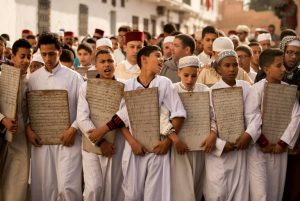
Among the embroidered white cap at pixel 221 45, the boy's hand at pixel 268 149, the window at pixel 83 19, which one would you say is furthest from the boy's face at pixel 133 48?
the window at pixel 83 19

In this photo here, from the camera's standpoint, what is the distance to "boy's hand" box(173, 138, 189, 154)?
5444mm

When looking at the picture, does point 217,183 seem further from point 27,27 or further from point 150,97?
point 27,27

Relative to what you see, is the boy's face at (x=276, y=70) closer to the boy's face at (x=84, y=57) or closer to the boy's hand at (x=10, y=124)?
the boy's hand at (x=10, y=124)

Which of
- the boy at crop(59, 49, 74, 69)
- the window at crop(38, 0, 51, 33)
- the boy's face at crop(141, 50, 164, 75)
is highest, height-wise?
the window at crop(38, 0, 51, 33)

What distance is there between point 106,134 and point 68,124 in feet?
1.34

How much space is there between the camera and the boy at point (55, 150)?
570cm

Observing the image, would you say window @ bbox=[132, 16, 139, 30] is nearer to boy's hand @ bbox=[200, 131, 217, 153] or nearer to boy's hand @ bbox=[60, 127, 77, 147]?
boy's hand @ bbox=[60, 127, 77, 147]

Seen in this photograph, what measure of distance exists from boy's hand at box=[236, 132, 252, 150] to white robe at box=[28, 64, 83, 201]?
5.13 ft

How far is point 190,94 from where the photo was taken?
5609mm

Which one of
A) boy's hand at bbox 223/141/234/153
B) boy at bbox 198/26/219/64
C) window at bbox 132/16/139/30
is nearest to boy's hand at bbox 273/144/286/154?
boy's hand at bbox 223/141/234/153

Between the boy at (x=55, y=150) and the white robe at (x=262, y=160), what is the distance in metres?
1.69

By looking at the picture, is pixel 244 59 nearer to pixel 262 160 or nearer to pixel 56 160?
pixel 262 160

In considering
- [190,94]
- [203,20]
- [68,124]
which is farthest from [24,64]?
[203,20]

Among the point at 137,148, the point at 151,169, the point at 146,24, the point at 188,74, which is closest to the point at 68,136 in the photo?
the point at 137,148
